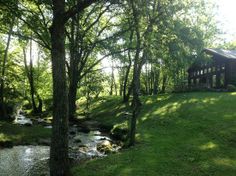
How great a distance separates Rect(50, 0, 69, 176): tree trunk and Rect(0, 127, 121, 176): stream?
2701 mm

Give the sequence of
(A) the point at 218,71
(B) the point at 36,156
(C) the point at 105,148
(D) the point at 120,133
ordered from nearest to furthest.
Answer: (B) the point at 36,156 → (C) the point at 105,148 → (D) the point at 120,133 → (A) the point at 218,71

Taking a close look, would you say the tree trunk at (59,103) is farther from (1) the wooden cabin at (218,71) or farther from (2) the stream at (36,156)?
(1) the wooden cabin at (218,71)

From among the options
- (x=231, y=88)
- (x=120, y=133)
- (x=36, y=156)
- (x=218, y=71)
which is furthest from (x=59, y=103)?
(x=218, y=71)

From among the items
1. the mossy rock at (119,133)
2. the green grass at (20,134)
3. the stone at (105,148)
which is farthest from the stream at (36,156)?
the mossy rock at (119,133)

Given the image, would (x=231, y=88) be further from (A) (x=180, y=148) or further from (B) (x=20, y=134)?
(B) (x=20, y=134)

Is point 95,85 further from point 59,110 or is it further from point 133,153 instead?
point 59,110

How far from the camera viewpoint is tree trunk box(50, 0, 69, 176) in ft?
37.8

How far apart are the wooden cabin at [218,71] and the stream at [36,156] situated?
29.6 m

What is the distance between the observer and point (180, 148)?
664 inches

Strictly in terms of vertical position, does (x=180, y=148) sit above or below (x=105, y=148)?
above

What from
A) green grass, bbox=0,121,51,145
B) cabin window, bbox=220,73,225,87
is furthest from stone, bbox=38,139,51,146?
cabin window, bbox=220,73,225,87

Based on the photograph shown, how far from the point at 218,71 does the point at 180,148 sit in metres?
34.9

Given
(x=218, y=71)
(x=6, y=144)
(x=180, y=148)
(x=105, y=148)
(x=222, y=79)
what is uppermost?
(x=218, y=71)

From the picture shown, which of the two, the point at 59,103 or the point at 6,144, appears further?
the point at 6,144
